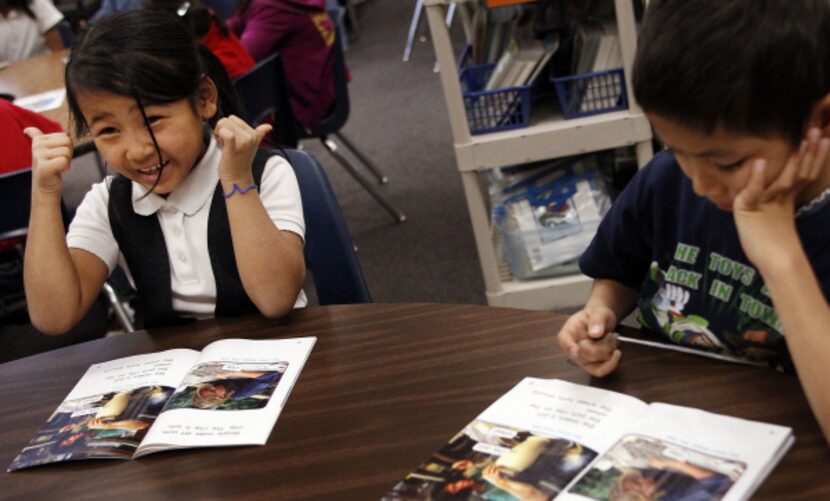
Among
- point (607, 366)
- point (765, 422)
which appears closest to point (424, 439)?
point (607, 366)

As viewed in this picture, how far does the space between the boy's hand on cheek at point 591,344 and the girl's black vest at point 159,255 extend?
0.58m

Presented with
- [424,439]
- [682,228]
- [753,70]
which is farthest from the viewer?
[682,228]

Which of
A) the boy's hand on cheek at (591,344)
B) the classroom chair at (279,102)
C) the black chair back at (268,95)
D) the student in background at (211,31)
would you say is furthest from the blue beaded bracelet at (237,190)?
the student in background at (211,31)

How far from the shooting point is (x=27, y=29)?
379 centimetres

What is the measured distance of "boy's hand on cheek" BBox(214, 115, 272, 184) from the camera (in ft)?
4.48

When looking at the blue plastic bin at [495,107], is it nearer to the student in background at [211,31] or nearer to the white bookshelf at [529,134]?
the white bookshelf at [529,134]

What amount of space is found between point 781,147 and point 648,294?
32 cm

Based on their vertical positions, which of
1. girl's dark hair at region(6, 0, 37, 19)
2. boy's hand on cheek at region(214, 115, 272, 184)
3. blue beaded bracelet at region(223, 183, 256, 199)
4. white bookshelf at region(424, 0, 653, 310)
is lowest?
white bookshelf at region(424, 0, 653, 310)

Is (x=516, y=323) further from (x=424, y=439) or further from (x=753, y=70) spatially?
(x=753, y=70)

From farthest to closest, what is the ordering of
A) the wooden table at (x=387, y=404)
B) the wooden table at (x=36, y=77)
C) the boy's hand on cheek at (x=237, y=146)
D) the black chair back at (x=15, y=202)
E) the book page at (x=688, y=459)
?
the wooden table at (x=36, y=77), the black chair back at (x=15, y=202), the boy's hand on cheek at (x=237, y=146), the wooden table at (x=387, y=404), the book page at (x=688, y=459)

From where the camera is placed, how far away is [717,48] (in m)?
0.87

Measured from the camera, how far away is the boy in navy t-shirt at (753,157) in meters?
0.86

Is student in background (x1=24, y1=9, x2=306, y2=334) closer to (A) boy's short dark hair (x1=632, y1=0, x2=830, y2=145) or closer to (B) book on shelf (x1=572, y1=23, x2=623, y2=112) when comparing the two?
(A) boy's short dark hair (x1=632, y1=0, x2=830, y2=145)

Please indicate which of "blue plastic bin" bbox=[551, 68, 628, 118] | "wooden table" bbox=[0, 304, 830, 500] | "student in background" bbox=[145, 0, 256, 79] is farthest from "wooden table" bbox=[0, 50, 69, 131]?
"wooden table" bbox=[0, 304, 830, 500]
